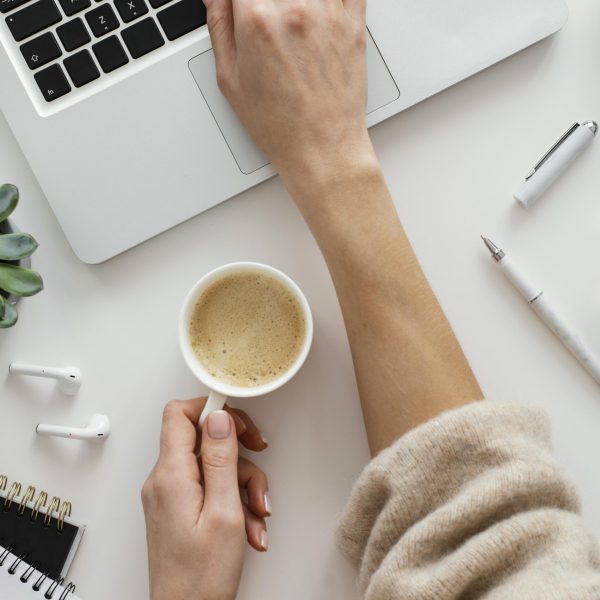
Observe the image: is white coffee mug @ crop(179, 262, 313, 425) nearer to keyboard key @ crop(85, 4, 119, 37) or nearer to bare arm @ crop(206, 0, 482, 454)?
bare arm @ crop(206, 0, 482, 454)

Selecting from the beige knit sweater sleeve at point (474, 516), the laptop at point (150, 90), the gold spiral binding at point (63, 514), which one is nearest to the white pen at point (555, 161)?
the laptop at point (150, 90)

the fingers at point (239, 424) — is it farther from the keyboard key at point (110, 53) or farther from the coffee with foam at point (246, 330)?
the keyboard key at point (110, 53)

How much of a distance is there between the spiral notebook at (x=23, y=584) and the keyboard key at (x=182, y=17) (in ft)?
1.92

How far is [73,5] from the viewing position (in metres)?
0.68

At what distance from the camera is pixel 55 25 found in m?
0.68

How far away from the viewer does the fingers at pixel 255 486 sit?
72cm

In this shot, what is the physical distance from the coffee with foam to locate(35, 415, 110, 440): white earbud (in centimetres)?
15

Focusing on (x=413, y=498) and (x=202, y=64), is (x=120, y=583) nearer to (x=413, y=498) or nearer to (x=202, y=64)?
(x=413, y=498)

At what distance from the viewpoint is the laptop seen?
2.24 ft

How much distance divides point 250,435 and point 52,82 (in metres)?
0.42

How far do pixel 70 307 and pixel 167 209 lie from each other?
0.16m

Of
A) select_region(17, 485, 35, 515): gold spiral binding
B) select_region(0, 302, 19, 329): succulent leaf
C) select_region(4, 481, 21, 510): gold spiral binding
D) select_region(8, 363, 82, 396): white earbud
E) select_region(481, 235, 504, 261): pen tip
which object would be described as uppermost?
select_region(0, 302, 19, 329): succulent leaf

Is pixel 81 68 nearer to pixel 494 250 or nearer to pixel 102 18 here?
pixel 102 18

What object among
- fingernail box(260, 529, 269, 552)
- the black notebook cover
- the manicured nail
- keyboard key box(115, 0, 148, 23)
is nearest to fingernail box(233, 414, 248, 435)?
the manicured nail
